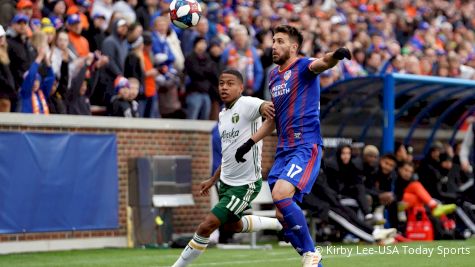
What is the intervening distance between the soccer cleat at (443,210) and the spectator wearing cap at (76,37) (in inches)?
252

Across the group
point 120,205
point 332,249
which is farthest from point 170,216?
point 332,249

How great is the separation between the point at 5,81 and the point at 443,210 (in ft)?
25.2

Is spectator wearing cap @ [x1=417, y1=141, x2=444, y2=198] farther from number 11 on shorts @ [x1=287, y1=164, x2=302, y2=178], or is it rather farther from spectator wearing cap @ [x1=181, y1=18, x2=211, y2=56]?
number 11 on shorts @ [x1=287, y1=164, x2=302, y2=178]

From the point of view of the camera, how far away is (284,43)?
10867 mm

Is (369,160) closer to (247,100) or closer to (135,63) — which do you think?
(135,63)

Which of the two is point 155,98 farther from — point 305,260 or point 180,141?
point 305,260

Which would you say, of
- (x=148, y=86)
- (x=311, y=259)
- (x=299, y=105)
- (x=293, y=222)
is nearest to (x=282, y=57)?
(x=299, y=105)

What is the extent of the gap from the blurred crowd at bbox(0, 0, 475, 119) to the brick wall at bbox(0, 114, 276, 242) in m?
0.34

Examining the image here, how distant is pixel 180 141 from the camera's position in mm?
18969

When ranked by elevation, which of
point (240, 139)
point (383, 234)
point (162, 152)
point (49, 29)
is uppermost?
point (49, 29)

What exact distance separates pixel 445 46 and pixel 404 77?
Answer: 9.70 meters

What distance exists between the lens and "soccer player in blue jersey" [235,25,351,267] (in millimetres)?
10391

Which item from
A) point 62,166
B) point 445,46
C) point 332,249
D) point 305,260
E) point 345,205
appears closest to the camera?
point 305,260

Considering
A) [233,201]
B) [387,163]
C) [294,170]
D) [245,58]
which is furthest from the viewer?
[245,58]
